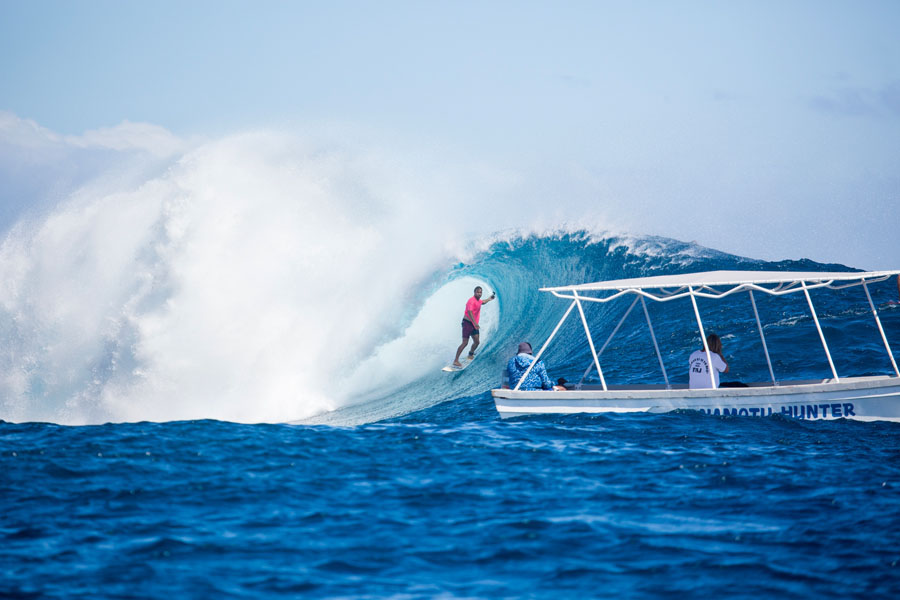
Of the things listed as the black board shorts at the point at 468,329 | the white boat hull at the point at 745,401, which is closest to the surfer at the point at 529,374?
the white boat hull at the point at 745,401

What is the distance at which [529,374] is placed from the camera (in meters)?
11.8

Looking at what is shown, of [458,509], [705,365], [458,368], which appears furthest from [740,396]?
[458,368]

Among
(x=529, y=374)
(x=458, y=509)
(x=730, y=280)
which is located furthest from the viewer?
(x=529, y=374)

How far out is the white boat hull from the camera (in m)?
10.7

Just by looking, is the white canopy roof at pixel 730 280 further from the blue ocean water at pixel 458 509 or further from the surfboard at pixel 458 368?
the surfboard at pixel 458 368

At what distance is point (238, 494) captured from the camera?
7480 millimetres

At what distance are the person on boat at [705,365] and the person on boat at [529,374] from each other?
206 cm

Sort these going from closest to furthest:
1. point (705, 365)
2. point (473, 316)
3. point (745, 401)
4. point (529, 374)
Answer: point (745, 401)
point (705, 365)
point (529, 374)
point (473, 316)

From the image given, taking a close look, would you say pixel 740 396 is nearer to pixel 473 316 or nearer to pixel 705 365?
pixel 705 365

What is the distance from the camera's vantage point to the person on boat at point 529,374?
11.8 metres

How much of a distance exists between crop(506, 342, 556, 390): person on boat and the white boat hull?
0.48 metres

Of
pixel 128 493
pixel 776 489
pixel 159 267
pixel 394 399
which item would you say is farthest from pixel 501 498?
pixel 159 267

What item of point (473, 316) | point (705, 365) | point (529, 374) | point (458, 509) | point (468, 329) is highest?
point (473, 316)

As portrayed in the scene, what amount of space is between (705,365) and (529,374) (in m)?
2.50
